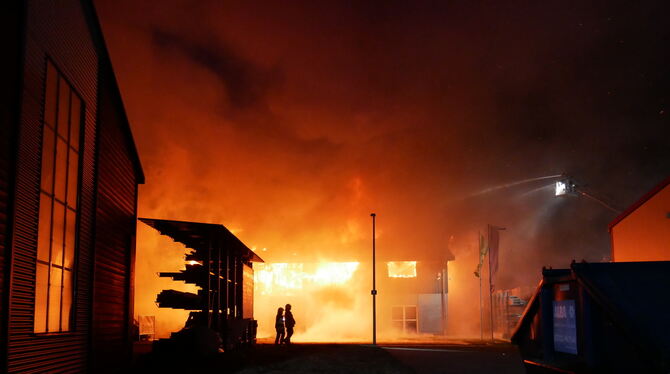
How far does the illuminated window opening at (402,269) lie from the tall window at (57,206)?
33.4 m

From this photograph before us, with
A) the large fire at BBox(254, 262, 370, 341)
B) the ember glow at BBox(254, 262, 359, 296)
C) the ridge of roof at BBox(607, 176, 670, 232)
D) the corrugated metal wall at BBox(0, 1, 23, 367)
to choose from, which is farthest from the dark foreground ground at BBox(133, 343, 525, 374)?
the ember glow at BBox(254, 262, 359, 296)

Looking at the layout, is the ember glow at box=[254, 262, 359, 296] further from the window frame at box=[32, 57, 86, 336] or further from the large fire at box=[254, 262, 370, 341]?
Answer: the window frame at box=[32, 57, 86, 336]

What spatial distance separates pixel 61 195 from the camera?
13.0 meters

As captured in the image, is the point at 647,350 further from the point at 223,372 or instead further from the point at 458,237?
the point at 458,237

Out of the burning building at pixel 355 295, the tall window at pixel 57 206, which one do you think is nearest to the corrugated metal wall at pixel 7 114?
the tall window at pixel 57 206

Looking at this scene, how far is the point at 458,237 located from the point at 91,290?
141 ft

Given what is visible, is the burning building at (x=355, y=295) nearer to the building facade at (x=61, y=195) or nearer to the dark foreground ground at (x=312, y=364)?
the dark foreground ground at (x=312, y=364)

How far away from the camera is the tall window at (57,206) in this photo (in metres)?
11.9

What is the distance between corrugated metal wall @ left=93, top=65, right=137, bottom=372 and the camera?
51.8 ft

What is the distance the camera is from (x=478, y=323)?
1813 inches

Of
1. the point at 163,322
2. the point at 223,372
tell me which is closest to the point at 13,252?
the point at 223,372

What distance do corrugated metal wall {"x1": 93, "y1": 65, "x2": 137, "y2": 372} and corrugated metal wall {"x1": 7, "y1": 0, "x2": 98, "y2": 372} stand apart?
0.86 metres

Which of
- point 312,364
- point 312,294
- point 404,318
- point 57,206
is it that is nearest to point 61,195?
point 57,206

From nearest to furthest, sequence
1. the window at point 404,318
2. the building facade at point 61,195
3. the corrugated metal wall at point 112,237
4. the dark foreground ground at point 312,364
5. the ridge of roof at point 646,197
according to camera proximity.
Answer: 1. the building facade at point 61,195
2. the dark foreground ground at point 312,364
3. the corrugated metal wall at point 112,237
4. the ridge of roof at point 646,197
5. the window at point 404,318
